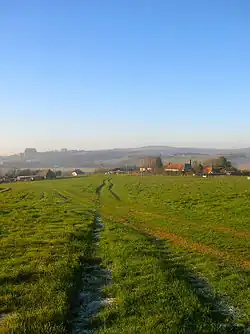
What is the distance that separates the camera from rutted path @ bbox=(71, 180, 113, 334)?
10164 millimetres

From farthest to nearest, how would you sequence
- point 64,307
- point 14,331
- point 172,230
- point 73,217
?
point 73,217, point 172,230, point 64,307, point 14,331

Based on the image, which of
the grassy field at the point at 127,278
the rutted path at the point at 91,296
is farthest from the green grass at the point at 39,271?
the rutted path at the point at 91,296

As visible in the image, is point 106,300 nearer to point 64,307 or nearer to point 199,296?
point 64,307

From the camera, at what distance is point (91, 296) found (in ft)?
41.1

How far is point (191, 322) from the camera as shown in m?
9.89

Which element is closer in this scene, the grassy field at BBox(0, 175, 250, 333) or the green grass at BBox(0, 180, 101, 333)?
the grassy field at BBox(0, 175, 250, 333)

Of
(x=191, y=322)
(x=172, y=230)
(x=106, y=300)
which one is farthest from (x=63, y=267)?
(x=172, y=230)

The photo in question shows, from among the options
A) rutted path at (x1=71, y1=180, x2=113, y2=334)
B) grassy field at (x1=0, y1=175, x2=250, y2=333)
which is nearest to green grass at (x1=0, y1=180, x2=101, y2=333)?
grassy field at (x1=0, y1=175, x2=250, y2=333)

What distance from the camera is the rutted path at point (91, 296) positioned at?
10.2 meters

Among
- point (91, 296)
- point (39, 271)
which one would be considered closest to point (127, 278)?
point (91, 296)

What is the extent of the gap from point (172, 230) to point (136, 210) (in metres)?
13.9

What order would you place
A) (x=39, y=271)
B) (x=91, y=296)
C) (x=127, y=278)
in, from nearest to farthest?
(x=91, y=296) → (x=127, y=278) → (x=39, y=271)

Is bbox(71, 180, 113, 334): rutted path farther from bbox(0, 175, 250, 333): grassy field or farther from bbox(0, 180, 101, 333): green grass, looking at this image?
bbox(0, 180, 101, 333): green grass

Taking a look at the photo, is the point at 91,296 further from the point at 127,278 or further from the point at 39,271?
the point at 39,271
